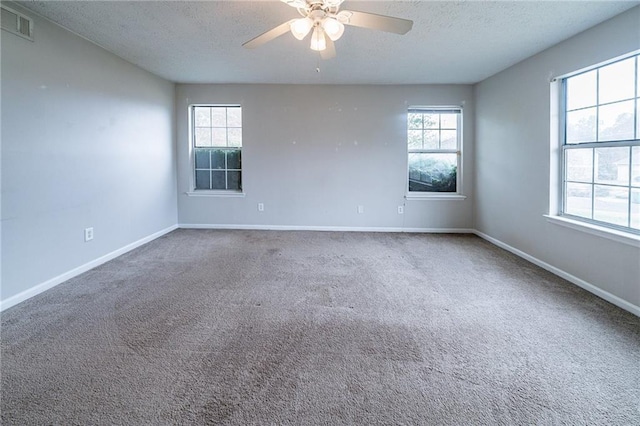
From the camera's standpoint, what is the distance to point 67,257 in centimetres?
321

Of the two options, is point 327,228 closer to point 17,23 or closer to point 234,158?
point 234,158

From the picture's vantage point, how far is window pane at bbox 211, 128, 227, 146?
5551 mm

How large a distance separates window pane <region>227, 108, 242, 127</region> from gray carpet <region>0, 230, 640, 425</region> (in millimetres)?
2942

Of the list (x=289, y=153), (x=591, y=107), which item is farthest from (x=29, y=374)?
(x=591, y=107)

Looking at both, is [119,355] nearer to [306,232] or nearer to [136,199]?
[136,199]

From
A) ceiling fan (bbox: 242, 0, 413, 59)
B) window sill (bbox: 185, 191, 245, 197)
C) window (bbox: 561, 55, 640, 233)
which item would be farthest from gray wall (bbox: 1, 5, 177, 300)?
window (bbox: 561, 55, 640, 233)

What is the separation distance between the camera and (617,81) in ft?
9.20

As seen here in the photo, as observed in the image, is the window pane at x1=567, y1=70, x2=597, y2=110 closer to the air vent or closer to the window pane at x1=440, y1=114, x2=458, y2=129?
the window pane at x1=440, y1=114, x2=458, y2=129

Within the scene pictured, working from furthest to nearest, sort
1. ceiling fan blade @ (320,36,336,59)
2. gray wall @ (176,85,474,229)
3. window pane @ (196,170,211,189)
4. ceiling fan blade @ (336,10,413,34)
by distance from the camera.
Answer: window pane @ (196,170,211,189) → gray wall @ (176,85,474,229) → ceiling fan blade @ (320,36,336,59) → ceiling fan blade @ (336,10,413,34)

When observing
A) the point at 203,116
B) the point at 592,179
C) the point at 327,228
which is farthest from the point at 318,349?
the point at 203,116

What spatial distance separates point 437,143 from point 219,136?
3723mm

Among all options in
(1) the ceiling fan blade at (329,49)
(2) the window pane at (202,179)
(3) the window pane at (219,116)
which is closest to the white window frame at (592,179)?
(1) the ceiling fan blade at (329,49)

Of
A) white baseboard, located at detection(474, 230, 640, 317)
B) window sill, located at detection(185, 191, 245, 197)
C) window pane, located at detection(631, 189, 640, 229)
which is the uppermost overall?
window sill, located at detection(185, 191, 245, 197)

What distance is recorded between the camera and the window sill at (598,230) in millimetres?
2543
